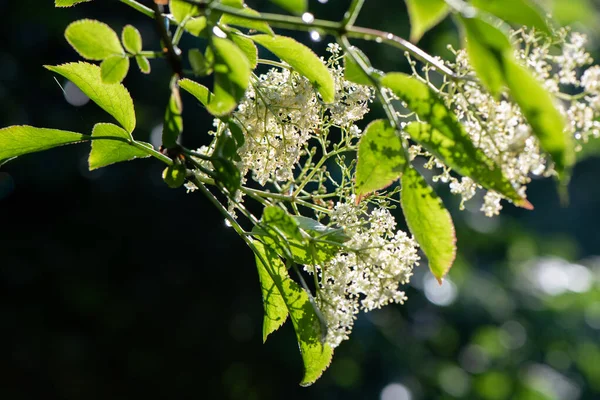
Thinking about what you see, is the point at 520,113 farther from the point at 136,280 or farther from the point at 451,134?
the point at 136,280

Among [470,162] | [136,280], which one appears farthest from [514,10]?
[136,280]

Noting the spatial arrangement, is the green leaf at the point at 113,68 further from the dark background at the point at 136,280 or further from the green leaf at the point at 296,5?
the dark background at the point at 136,280

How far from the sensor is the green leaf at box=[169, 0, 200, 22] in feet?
1.74

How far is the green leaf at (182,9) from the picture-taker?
0.53 m

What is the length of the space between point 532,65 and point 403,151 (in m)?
0.13

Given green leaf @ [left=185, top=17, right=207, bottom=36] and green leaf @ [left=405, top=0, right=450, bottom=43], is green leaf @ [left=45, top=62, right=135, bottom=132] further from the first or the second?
green leaf @ [left=405, top=0, right=450, bottom=43]

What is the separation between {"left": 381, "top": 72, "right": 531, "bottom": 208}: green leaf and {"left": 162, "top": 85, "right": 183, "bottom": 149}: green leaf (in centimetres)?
16

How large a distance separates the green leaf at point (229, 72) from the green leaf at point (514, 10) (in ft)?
0.54

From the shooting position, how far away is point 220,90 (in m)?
0.51

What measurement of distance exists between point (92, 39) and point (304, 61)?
0.20m

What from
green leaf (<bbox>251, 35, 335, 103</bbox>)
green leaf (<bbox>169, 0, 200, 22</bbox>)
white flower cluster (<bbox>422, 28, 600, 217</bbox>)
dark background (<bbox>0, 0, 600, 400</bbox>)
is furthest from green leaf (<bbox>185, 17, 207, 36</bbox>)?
dark background (<bbox>0, 0, 600, 400</bbox>)

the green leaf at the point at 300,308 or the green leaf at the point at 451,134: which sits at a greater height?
the green leaf at the point at 451,134

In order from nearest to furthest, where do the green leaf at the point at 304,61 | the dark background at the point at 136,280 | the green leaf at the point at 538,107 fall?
the green leaf at the point at 538,107 → the green leaf at the point at 304,61 → the dark background at the point at 136,280

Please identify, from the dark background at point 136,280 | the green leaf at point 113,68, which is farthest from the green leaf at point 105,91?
the dark background at point 136,280
